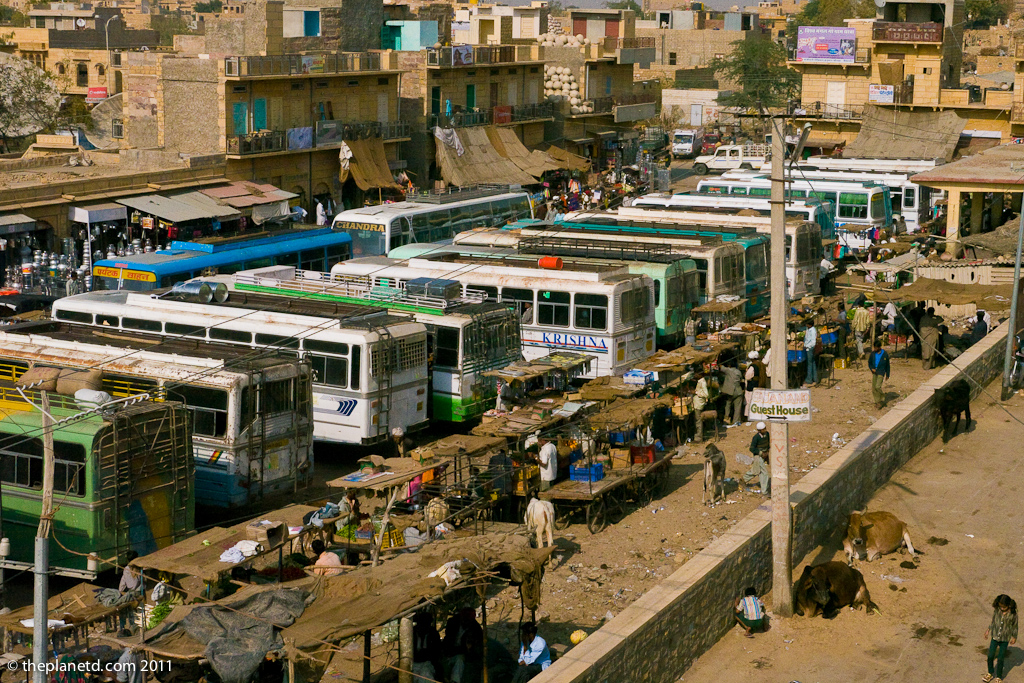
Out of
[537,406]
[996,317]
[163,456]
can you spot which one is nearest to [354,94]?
[996,317]

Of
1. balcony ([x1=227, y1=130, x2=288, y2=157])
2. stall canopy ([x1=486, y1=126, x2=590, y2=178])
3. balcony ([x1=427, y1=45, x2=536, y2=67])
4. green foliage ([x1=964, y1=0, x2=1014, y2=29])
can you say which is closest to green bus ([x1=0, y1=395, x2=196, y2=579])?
balcony ([x1=227, y1=130, x2=288, y2=157])

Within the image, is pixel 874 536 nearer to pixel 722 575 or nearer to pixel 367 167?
pixel 722 575

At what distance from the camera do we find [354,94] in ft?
150

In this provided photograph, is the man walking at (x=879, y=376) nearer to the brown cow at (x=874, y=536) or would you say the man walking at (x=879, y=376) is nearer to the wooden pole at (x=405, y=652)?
the brown cow at (x=874, y=536)

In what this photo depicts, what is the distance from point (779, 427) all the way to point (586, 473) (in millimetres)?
3542

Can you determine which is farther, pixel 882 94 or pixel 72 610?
pixel 882 94

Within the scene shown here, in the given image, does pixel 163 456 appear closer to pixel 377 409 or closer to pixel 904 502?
pixel 377 409

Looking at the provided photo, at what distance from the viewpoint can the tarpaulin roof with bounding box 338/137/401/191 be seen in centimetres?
4397

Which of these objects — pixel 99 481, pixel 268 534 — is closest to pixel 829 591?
pixel 268 534

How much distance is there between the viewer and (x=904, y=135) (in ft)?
194

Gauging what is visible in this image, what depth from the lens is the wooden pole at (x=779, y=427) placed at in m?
15.9

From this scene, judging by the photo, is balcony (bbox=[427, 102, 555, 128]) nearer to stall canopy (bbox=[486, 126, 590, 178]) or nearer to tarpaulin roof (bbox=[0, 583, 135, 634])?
stall canopy (bbox=[486, 126, 590, 178])

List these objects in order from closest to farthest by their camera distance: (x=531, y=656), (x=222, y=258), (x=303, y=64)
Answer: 1. (x=531, y=656)
2. (x=222, y=258)
3. (x=303, y=64)

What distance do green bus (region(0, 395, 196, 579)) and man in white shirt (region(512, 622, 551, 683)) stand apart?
5.05 metres
